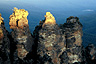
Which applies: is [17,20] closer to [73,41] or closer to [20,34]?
[20,34]

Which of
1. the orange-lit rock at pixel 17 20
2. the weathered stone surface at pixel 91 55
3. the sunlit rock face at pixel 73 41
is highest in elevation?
the orange-lit rock at pixel 17 20

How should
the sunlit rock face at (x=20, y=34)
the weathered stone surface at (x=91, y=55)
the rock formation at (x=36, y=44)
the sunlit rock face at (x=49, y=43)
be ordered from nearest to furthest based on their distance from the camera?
the rock formation at (x=36, y=44) → the sunlit rock face at (x=20, y=34) → the sunlit rock face at (x=49, y=43) → the weathered stone surface at (x=91, y=55)

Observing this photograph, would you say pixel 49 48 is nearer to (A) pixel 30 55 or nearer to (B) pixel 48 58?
(B) pixel 48 58

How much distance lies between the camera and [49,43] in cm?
2633

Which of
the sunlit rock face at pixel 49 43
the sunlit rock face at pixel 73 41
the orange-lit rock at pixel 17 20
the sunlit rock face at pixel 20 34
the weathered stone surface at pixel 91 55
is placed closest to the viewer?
the sunlit rock face at pixel 20 34

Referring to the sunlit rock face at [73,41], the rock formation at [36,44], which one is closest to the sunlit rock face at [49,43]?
the rock formation at [36,44]

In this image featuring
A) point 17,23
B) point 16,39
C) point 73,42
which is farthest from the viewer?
point 73,42

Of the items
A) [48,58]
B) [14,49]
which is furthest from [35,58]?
[14,49]

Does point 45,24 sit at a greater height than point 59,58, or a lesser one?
greater

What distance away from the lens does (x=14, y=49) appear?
84.9 ft

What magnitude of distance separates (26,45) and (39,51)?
331 cm

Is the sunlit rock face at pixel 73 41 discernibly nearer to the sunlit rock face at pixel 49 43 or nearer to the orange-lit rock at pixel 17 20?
the sunlit rock face at pixel 49 43

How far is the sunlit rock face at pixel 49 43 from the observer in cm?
2595

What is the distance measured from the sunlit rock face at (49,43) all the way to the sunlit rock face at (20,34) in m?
2.78
